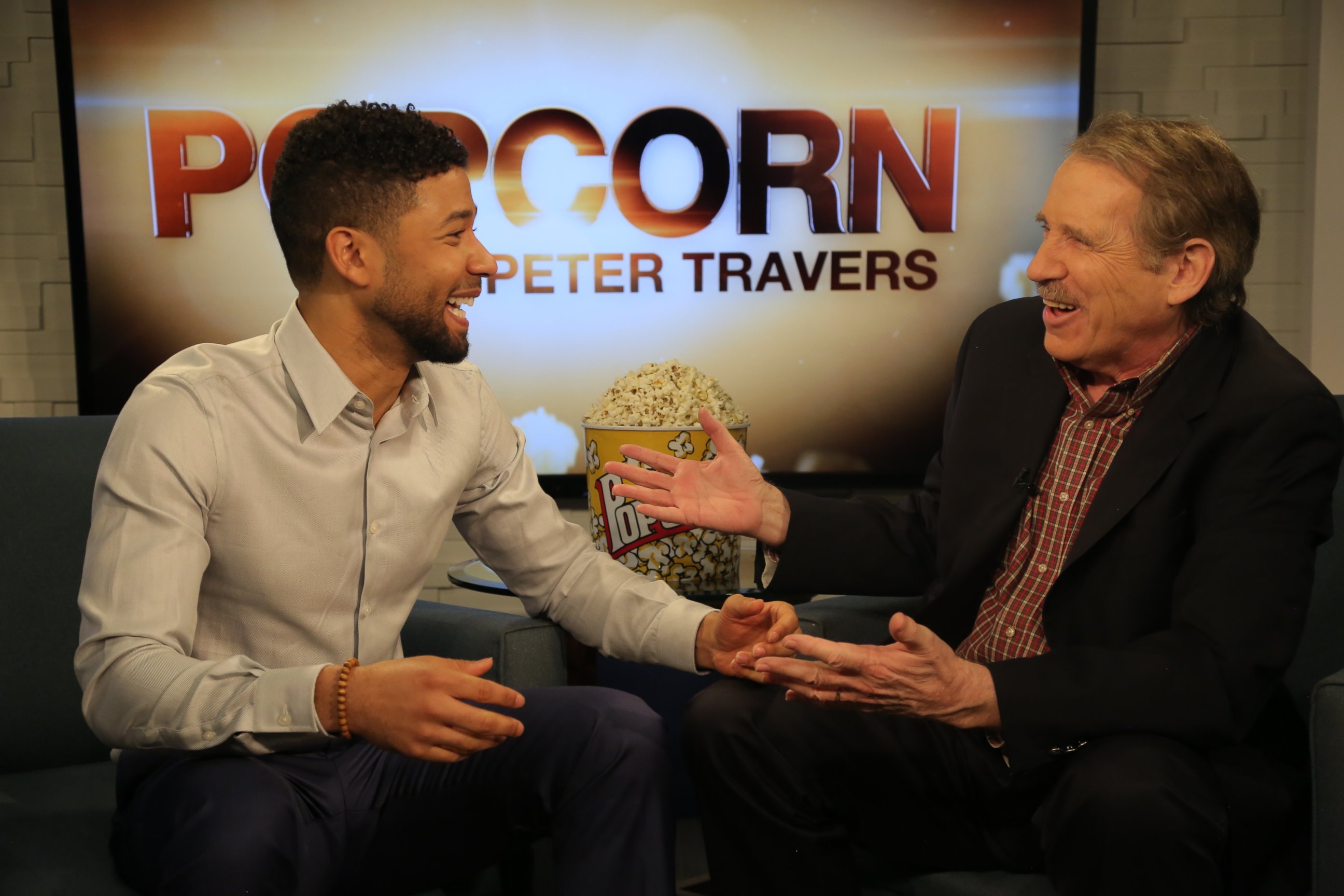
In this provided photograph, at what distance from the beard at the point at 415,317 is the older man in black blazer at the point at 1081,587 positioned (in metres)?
0.34

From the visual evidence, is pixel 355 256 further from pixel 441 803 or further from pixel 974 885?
pixel 974 885

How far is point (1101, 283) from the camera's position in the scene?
67.1 inches

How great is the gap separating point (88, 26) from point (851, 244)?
2.02 m

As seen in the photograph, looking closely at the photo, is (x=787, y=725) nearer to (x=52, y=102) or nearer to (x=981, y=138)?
(x=981, y=138)

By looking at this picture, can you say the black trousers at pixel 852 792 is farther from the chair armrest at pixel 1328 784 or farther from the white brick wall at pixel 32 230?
the white brick wall at pixel 32 230

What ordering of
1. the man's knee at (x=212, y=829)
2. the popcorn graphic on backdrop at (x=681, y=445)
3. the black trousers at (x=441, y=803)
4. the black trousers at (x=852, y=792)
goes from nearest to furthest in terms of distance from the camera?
the man's knee at (x=212, y=829) → the black trousers at (x=441, y=803) → the black trousers at (x=852, y=792) → the popcorn graphic on backdrop at (x=681, y=445)

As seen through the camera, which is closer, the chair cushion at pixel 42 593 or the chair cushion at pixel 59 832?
the chair cushion at pixel 59 832

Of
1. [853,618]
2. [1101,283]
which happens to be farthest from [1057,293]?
[853,618]

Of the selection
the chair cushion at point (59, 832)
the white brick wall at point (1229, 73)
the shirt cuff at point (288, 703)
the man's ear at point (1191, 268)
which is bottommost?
the chair cushion at point (59, 832)

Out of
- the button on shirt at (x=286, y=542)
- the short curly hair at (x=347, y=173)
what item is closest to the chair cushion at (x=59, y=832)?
the button on shirt at (x=286, y=542)

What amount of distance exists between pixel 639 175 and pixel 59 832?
6.79ft

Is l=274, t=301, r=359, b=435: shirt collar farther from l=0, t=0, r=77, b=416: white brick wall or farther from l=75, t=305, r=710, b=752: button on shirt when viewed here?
l=0, t=0, r=77, b=416: white brick wall

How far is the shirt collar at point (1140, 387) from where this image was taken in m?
1.69

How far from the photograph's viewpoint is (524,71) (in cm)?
307
